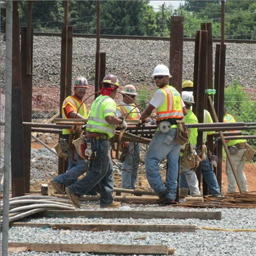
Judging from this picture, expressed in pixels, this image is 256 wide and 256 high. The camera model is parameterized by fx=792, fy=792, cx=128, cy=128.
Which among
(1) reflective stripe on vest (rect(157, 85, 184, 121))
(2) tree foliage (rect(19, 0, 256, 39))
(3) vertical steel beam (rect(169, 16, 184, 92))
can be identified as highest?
(2) tree foliage (rect(19, 0, 256, 39))

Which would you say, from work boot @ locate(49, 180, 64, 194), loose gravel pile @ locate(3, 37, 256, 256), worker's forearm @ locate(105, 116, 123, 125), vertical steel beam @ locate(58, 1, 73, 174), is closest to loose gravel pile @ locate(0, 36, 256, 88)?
loose gravel pile @ locate(3, 37, 256, 256)

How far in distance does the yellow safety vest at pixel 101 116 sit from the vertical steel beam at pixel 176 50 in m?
1.18

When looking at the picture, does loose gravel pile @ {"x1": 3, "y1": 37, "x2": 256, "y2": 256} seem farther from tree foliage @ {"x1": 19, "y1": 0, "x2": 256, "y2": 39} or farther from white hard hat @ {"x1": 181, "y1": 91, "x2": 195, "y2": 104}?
tree foliage @ {"x1": 19, "y1": 0, "x2": 256, "y2": 39}

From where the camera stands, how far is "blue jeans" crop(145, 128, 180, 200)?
11.1m

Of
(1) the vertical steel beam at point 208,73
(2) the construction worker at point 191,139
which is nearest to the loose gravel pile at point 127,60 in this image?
(1) the vertical steel beam at point 208,73

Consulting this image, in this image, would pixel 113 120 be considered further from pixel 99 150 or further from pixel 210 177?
pixel 210 177

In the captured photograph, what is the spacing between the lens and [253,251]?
791cm

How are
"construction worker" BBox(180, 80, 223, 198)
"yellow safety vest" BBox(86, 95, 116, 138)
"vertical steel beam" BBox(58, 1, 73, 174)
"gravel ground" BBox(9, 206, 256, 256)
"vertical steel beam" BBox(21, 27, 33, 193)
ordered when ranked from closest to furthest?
"gravel ground" BBox(9, 206, 256, 256) < "yellow safety vest" BBox(86, 95, 116, 138) < "vertical steel beam" BBox(21, 27, 33, 193) < "construction worker" BBox(180, 80, 223, 198) < "vertical steel beam" BBox(58, 1, 73, 174)

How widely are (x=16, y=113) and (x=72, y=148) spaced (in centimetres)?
205

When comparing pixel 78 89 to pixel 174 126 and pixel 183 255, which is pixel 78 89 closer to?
pixel 174 126

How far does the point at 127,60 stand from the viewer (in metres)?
26.0

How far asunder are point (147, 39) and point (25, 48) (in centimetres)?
1536

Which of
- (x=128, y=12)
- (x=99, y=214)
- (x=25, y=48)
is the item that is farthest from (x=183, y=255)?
(x=128, y=12)

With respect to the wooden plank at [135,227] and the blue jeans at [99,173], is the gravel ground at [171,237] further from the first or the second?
the blue jeans at [99,173]
